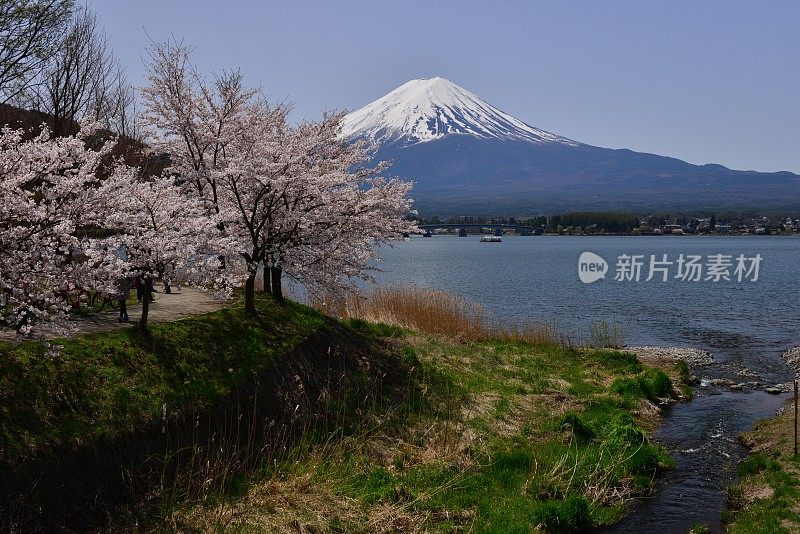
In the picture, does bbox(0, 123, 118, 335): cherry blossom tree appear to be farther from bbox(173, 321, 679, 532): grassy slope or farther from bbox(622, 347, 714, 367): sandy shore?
bbox(622, 347, 714, 367): sandy shore

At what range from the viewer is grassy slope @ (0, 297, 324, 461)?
10305 millimetres

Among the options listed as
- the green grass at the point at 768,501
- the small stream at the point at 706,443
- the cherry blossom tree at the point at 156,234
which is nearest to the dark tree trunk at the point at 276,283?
the cherry blossom tree at the point at 156,234

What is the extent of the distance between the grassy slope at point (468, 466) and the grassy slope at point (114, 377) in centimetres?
212

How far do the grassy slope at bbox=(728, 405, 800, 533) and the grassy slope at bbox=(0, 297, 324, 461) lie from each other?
31.5ft

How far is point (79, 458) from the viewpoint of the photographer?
10172 millimetres

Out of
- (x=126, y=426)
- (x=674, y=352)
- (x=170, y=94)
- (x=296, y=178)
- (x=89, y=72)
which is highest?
(x=89, y=72)

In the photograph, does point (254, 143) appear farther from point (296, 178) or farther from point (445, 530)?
point (445, 530)

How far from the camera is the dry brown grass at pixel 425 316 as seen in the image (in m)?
26.7

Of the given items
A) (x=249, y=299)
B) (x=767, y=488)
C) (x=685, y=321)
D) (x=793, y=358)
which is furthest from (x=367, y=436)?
(x=685, y=321)

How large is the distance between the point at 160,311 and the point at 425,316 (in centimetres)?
1227

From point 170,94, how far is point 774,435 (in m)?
Answer: 17.6

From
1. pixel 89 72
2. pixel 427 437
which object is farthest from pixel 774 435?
pixel 89 72

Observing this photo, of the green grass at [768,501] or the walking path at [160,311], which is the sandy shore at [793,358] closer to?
the green grass at [768,501]

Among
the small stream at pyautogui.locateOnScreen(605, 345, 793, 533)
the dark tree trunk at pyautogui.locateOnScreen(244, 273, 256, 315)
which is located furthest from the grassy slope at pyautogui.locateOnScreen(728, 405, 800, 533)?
the dark tree trunk at pyautogui.locateOnScreen(244, 273, 256, 315)
